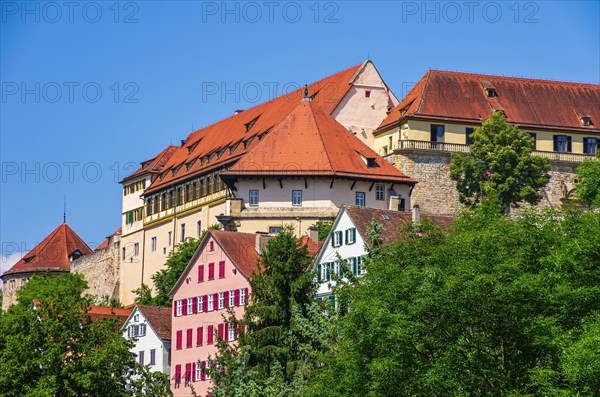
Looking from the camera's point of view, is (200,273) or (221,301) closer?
(221,301)

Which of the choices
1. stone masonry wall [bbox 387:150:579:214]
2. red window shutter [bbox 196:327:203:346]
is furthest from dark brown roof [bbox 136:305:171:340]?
stone masonry wall [bbox 387:150:579:214]

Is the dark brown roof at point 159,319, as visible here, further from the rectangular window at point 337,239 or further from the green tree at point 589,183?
the green tree at point 589,183

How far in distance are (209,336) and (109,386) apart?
1632 centimetres

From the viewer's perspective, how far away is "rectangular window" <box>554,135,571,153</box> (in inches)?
3986

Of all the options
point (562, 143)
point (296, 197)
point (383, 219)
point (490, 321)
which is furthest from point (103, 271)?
point (490, 321)

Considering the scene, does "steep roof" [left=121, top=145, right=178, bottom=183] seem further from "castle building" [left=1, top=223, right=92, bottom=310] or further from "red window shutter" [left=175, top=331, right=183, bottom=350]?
"red window shutter" [left=175, top=331, right=183, bottom=350]

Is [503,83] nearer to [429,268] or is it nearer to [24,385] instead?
[24,385]

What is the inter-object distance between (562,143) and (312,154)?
1523 cm

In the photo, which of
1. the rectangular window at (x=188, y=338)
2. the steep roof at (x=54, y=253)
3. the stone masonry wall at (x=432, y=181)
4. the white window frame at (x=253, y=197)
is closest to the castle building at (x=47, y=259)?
the steep roof at (x=54, y=253)

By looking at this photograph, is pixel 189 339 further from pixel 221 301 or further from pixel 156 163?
pixel 156 163

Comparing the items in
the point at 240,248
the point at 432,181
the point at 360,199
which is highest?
the point at 432,181

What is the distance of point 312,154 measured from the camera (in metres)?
96.4

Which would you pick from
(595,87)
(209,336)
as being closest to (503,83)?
(595,87)

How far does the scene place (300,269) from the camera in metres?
71.2
